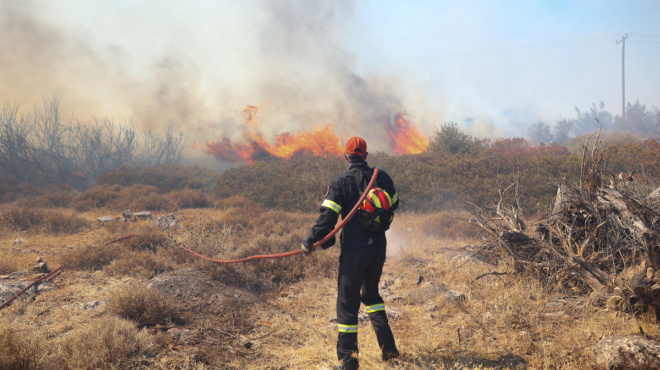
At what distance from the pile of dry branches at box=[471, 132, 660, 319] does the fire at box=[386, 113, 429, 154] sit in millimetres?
19784

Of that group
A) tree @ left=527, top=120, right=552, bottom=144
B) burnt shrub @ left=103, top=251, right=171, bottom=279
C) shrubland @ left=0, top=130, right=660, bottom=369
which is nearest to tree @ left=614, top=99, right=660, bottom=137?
tree @ left=527, top=120, right=552, bottom=144

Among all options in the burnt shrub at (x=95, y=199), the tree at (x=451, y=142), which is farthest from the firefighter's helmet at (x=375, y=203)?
the tree at (x=451, y=142)

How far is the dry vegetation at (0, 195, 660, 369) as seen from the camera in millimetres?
3660

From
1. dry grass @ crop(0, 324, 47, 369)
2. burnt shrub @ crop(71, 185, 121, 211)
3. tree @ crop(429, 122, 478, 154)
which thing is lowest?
dry grass @ crop(0, 324, 47, 369)

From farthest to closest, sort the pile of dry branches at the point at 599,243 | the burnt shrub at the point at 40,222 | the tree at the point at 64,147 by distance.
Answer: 1. the tree at the point at 64,147
2. the burnt shrub at the point at 40,222
3. the pile of dry branches at the point at 599,243

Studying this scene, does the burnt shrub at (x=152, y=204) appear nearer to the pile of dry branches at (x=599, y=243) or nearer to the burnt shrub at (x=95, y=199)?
the burnt shrub at (x=95, y=199)

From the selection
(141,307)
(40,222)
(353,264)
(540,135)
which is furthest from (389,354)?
(540,135)

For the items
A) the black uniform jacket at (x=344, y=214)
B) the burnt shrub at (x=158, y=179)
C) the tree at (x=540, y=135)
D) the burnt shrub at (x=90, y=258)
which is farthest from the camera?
the tree at (x=540, y=135)

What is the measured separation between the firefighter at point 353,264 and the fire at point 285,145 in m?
18.7

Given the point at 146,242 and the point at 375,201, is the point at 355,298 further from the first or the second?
the point at 146,242

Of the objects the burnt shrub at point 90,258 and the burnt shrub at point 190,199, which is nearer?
the burnt shrub at point 90,258

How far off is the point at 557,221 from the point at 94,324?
640cm

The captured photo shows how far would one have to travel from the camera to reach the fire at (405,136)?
26141 millimetres

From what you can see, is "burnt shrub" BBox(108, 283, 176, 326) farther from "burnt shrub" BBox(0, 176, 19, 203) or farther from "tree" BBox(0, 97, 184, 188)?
"tree" BBox(0, 97, 184, 188)
